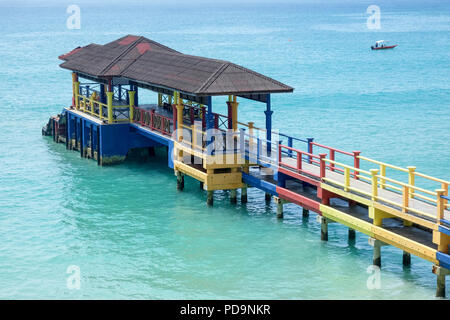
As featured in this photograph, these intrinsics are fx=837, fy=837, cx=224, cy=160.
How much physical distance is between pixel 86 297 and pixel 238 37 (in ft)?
453

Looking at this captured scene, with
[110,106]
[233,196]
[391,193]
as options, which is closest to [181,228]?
[233,196]

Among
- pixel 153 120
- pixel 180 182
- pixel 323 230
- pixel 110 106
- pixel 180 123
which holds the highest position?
pixel 110 106

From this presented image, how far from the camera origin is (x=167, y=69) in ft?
102

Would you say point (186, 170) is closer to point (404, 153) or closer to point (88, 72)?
point (88, 72)

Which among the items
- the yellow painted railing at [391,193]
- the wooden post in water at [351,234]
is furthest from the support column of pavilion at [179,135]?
the wooden post in water at [351,234]

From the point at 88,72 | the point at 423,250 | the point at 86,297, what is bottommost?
the point at 86,297

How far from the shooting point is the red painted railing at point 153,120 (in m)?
31.5

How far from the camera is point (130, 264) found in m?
23.0

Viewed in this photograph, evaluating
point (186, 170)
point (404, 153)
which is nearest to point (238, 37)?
point (404, 153)

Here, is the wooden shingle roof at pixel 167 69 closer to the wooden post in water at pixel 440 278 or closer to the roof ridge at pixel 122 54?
the roof ridge at pixel 122 54

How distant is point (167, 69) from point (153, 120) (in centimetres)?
239

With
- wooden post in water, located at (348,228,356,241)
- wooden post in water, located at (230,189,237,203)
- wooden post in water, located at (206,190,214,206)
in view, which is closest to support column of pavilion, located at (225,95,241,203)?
wooden post in water, located at (230,189,237,203)

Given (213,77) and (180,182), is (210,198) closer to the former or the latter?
(180,182)
